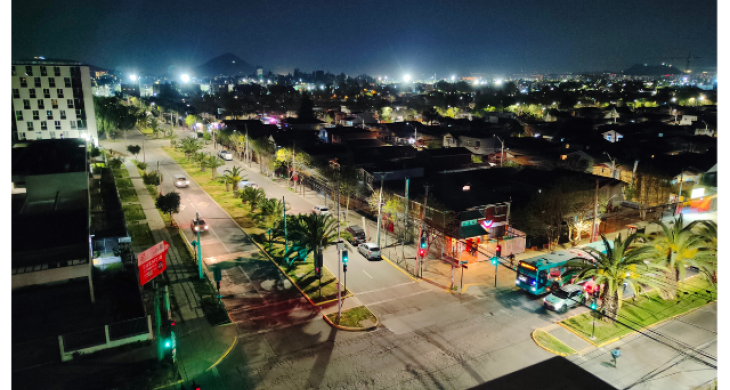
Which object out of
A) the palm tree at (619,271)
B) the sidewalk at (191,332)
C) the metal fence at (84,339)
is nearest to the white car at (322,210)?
the sidewalk at (191,332)

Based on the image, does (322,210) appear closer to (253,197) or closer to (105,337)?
(253,197)

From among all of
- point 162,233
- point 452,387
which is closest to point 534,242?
point 452,387

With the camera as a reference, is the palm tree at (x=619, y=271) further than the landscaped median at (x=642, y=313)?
No

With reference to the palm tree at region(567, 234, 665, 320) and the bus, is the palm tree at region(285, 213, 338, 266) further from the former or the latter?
the palm tree at region(567, 234, 665, 320)

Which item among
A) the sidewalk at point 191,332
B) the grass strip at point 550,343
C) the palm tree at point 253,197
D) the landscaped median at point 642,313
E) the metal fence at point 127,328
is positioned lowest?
the grass strip at point 550,343

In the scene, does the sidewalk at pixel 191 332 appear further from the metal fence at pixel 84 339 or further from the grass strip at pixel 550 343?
the grass strip at pixel 550 343
